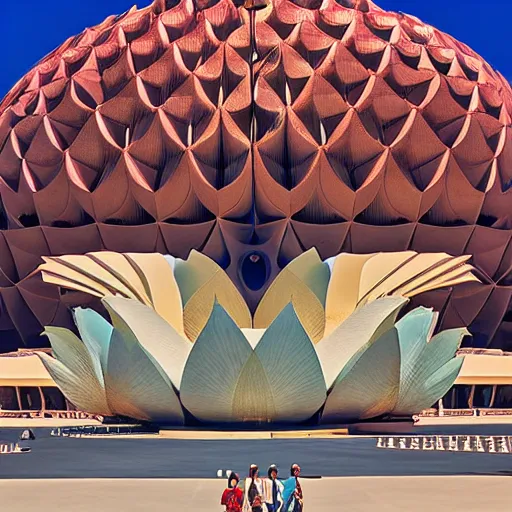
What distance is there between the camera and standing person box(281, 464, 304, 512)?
10.7 metres

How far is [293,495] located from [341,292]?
22656 mm

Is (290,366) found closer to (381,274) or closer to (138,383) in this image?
(138,383)

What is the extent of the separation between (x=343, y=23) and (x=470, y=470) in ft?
116

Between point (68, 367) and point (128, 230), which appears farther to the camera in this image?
point (128, 230)

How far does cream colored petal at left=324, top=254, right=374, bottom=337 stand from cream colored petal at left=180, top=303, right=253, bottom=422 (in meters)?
6.75

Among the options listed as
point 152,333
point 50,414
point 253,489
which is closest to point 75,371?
point 152,333

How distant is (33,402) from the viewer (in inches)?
1852


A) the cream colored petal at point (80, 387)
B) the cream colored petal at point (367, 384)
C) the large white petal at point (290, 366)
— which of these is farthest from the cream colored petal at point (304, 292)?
the cream colored petal at point (80, 387)

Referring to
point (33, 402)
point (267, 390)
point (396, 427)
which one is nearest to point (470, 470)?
point (267, 390)

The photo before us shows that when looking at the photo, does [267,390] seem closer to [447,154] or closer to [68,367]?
[68,367]

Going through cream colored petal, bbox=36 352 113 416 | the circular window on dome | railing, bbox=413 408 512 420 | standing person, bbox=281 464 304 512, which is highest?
the circular window on dome

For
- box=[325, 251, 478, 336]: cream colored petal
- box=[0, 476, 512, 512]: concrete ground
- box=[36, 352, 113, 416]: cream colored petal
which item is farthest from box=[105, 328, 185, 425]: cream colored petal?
box=[0, 476, 512, 512]: concrete ground

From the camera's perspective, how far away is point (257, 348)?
25781 mm

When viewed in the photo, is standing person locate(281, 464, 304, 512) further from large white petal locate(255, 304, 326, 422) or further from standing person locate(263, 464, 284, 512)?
large white petal locate(255, 304, 326, 422)
